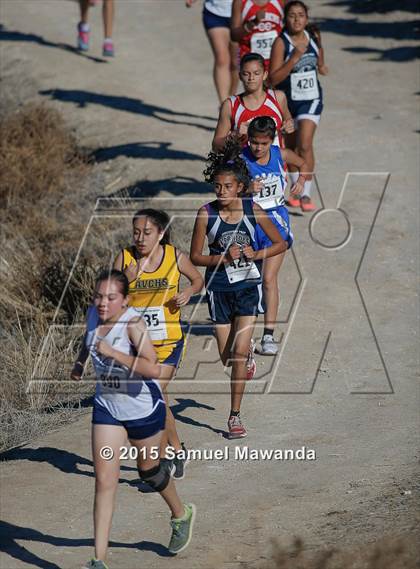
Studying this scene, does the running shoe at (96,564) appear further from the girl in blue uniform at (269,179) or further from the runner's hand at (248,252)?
the girl in blue uniform at (269,179)

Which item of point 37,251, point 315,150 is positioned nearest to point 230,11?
point 315,150

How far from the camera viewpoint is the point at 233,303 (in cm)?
809

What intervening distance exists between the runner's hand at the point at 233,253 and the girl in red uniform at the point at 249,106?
199cm

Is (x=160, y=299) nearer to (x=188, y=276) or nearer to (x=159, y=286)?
(x=159, y=286)

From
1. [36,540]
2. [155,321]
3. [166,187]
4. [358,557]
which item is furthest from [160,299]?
[166,187]

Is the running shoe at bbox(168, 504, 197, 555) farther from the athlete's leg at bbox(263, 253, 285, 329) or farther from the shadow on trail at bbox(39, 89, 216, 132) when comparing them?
the shadow on trail at bbox(39, 89, 216, 132)

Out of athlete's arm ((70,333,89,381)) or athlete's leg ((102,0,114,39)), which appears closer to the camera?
athlete's arm ((70,333,89,381))

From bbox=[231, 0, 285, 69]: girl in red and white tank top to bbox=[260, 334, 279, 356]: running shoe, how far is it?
369cm

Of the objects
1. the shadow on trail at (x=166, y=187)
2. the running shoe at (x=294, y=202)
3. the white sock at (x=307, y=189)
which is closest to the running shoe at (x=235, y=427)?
the white sock at (x=307, y=189)

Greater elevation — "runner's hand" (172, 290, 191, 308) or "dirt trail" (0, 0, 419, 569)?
"runner's hand" (172, 290, 191, 308)

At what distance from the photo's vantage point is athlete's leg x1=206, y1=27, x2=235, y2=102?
44.0 ft

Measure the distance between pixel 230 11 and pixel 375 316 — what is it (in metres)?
4.46

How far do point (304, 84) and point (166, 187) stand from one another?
9.63 feet

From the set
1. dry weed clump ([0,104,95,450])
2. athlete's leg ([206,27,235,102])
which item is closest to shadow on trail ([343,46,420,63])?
dry weed clump ([0,104,95,450])
